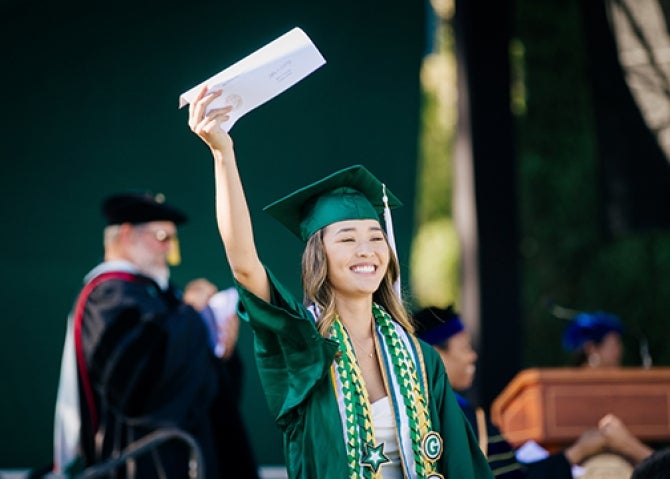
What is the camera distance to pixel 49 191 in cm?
738

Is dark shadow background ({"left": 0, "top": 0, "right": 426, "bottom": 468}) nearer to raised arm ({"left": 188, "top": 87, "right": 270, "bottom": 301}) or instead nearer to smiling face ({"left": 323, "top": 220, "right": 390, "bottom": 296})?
smiling face ({"left": 323, "top": 220, "right": 390, "bottom": 296})

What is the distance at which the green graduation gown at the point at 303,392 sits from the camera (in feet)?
10.8

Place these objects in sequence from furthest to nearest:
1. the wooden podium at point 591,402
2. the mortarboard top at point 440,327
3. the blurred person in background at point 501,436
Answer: the wooden podium at point 591,402, the mortarboard top at point 440,327, the blurred person in background at point 501,436

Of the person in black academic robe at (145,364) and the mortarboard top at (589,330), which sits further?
the mortarboard top at (589,330)

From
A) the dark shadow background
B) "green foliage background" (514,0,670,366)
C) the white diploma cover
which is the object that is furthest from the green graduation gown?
"green foliage background" (514,0,670,366)

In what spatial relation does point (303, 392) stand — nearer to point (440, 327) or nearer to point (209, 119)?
point (209, 119)

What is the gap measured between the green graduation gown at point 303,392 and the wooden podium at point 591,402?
8.49 ft

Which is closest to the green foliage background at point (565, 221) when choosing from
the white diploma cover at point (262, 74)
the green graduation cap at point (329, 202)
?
the green graduation cap at point (329, 202)

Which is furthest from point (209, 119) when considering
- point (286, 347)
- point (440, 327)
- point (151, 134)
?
point (151, 134)

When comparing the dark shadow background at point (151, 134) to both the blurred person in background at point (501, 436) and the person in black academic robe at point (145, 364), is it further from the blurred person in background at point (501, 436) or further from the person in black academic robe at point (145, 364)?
the blurred person in background at point (501, 436)

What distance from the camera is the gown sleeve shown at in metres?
3.31

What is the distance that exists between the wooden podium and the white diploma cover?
127 inches

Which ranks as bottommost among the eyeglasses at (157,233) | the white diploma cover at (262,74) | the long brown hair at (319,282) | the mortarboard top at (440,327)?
the mortarboard top at (440,327)

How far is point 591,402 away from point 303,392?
3.17 metres
